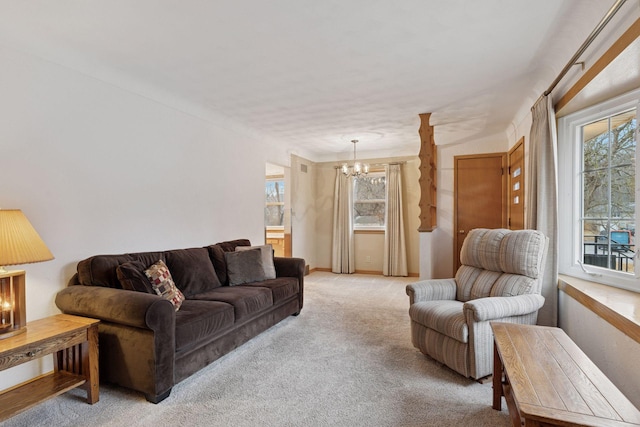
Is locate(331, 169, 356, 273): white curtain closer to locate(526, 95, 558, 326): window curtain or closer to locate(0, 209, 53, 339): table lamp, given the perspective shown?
locate(526, 95, 558, 326): window curtain

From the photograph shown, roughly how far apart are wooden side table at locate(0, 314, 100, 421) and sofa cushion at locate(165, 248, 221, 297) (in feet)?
3.10

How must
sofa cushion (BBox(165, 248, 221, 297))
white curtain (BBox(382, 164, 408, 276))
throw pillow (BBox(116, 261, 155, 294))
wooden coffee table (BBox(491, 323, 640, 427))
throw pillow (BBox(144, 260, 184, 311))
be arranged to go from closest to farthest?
wooden coffee table (BBox(491, 323, 640, 427)) → throw pillow (BBox(116, 261, 155, 294)) → throw pillow (BBox(144, 260, 184, 311)) → sofa cushion (BBox(165, 248, 221, 297)) → white curtain (BBox(382, 164, 408, 276))

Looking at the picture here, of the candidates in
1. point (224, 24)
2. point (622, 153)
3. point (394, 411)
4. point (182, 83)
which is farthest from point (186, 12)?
point (622, 153)

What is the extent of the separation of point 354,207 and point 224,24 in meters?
5.14

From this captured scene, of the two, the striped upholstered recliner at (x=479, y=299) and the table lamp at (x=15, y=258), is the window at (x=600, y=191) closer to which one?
the striped upholstered recliner at (x=479, y=299)

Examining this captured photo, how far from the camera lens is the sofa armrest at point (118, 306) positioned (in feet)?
7.00

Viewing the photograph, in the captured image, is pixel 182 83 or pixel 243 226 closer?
pixel 182 83

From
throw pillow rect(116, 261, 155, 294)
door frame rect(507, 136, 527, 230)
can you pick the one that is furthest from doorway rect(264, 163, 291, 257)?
throw pillow rect(116, 261, 155, 294)

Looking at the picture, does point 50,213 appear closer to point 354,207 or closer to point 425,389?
point 425,389

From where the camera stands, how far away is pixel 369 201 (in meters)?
6.92

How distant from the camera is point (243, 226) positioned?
15.7 ft

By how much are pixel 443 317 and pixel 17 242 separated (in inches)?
111

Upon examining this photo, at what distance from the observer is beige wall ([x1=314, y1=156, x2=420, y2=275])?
6.46 m

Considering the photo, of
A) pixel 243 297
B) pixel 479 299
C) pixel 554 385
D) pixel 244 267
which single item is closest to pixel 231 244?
pixel 244 267
